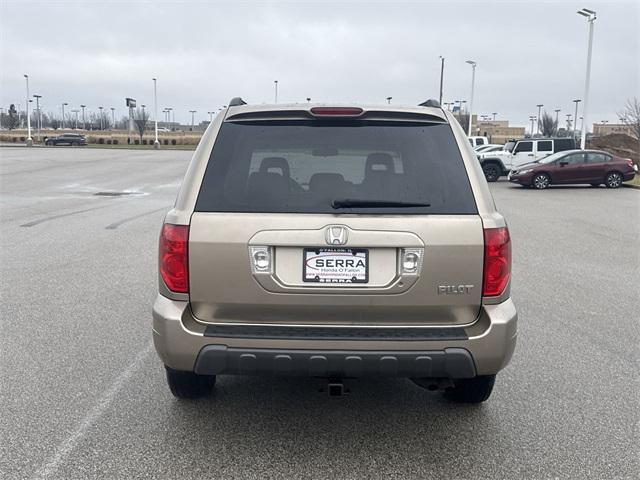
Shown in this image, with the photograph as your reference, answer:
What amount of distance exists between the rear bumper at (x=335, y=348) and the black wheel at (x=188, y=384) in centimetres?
52

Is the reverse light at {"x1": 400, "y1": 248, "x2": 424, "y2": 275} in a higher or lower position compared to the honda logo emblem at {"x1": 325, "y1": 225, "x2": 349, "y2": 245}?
lower

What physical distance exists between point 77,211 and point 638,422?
13020 millimetres

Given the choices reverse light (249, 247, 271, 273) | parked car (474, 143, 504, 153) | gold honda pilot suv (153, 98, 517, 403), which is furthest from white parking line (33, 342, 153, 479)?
parked car (474, 143, 504, 153)

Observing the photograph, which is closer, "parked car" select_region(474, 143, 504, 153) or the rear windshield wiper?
the rear windshield wiper

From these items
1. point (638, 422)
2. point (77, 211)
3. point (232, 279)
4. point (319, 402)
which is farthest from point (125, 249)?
point (638, 422)

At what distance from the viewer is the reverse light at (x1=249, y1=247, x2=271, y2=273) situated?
3080 millimetres

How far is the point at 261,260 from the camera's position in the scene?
3.09 meters

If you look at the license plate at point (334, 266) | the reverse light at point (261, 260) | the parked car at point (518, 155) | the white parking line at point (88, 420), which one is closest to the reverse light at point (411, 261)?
the license plate at point (334, 266)

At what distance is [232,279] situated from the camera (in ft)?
10.2

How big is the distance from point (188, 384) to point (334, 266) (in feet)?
4.40

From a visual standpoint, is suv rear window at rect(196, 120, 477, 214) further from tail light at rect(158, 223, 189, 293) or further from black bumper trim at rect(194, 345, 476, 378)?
black bumper trim at rect(194, 345, 476, 378)

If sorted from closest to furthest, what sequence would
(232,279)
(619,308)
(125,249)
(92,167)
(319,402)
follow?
A: (232,279) → (319,402) → (619,308) → (125,249) → (92,167)

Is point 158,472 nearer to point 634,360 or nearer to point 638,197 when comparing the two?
point 634,360

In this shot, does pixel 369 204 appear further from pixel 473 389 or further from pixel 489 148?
pixel 489 148
